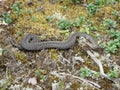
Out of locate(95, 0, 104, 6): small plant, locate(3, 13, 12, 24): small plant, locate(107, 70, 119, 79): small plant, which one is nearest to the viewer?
locate(107, 70, 119, 79): small plant

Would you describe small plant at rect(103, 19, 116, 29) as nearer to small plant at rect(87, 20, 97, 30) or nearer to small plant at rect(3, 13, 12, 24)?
small plant at rect(87, 20, 97, 30)

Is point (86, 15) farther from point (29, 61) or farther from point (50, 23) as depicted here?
point (29, 61)

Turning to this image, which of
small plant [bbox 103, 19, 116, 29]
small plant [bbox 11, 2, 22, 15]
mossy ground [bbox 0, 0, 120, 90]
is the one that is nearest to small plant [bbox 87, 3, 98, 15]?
mossy ground [bbox 0, 0, 120, 90]

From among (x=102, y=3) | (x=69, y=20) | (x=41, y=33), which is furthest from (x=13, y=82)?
(x=102, y=3)

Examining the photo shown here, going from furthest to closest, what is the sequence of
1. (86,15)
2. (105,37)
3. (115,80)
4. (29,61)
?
(86,15), (105,37), (29,61), (115,80)

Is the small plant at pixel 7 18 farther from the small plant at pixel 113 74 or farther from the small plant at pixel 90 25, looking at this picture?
the small plant at pixel 113 74

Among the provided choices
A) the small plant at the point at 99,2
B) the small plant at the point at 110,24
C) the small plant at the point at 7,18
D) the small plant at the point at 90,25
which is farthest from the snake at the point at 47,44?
the small plant at the point at 99,2

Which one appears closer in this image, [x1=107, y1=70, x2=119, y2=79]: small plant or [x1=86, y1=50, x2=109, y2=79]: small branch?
[x1=107, y1=70, x2=119, y2=79]: small plant

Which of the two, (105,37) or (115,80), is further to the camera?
(105,37)

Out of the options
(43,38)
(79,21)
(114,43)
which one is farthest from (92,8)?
(43,38)
